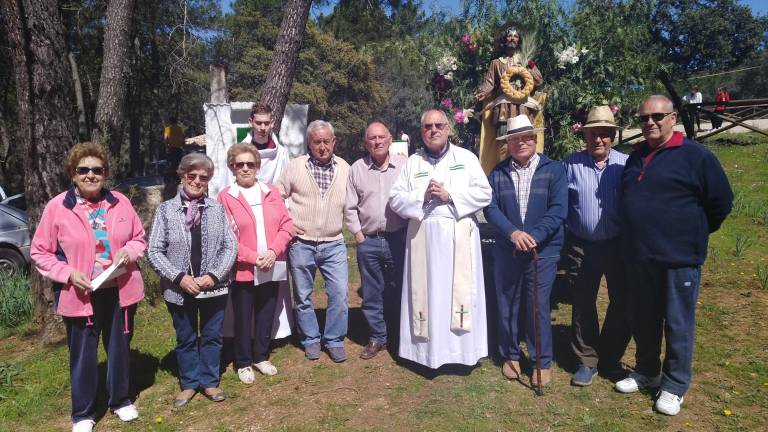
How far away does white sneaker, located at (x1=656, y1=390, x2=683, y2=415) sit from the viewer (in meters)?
3.72

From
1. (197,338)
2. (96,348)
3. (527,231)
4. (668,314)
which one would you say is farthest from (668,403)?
(96,348)

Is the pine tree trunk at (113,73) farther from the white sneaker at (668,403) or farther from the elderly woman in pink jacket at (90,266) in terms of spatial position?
the white sneaker at (668,403)

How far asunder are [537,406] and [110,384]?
3.01 m

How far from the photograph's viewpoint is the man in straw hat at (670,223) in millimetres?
3510

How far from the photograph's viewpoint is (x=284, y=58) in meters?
6.69

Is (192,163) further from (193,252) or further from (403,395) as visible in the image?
(403,395)

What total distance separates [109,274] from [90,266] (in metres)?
0.14

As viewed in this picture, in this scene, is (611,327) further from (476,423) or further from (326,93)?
(326,93)

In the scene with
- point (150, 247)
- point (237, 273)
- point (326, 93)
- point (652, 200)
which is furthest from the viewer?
point (326, 93)

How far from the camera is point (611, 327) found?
4266 mm

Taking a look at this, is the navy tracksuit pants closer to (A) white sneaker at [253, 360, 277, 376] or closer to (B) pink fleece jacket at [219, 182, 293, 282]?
(B) pink fleece jacket at [219, 182, 293, 282]

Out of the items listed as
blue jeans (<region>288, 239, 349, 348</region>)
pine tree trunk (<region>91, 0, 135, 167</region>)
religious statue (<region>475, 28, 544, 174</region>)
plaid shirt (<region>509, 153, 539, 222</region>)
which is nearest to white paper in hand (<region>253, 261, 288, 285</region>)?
blue jeans (<region>288, 239, 349, 348</region>)

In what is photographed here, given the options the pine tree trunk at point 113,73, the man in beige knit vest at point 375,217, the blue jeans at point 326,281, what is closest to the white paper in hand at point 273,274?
the blue jeans at point 326,281

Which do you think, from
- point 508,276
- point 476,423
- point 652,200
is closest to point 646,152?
point 652,200
